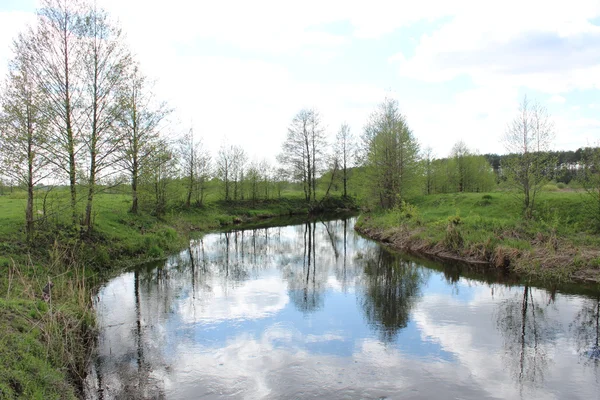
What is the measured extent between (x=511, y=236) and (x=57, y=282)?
59.1 feet

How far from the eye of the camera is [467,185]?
152ft

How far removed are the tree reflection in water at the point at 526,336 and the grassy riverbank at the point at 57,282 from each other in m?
8.41

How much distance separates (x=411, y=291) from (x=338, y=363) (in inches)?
245

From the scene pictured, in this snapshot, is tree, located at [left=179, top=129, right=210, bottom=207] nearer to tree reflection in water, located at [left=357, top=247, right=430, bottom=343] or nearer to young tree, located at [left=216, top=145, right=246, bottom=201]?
young tree, located at [left=216, top=145, right=246, bottom=201]

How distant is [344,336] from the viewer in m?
9.23

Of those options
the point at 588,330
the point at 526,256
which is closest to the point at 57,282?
the point at 588,330

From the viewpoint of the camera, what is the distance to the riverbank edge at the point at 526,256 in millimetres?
13898

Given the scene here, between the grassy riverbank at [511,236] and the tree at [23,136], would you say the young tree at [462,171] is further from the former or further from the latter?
the tree at [23,136]

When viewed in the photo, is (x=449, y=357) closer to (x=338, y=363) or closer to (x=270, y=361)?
(x=338, y=363)

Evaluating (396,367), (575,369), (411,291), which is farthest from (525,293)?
(396,367)

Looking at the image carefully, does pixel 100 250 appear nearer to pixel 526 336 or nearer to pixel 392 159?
pixel 526 336

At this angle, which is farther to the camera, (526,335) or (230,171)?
(230,171)

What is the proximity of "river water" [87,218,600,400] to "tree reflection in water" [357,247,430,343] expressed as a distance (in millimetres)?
56

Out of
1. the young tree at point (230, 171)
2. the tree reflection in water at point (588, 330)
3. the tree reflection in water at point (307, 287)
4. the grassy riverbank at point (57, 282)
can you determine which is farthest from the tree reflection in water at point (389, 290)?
the young tree at point (230, 171)
